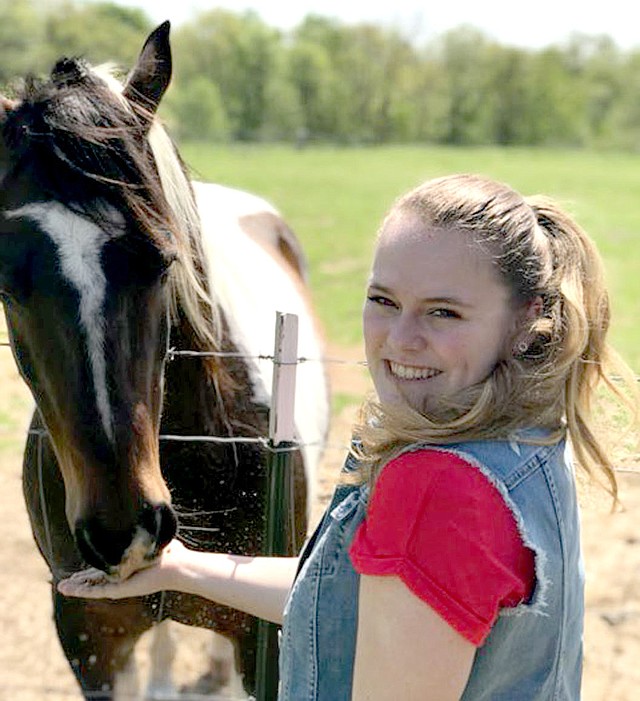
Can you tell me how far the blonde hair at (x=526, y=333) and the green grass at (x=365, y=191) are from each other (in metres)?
0.23

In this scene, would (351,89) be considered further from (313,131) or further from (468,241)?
(468,241)

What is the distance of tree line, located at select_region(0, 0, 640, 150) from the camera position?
57.2 metres

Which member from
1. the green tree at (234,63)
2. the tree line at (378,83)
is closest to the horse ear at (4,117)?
the tree line at (378,83)

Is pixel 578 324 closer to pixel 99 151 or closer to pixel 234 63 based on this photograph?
pixel 99 151

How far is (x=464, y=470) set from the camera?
3.86 feet

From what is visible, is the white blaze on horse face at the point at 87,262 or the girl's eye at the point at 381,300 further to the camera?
the white blaze on horse face at the point at 87,262

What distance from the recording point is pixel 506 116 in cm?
5922

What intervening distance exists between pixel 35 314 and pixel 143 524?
453mm

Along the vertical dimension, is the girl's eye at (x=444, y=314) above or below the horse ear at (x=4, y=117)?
below

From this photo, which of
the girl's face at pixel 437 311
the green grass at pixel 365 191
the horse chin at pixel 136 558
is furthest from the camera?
the green grass at pixel 365 191

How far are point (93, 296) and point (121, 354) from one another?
0.39 feet

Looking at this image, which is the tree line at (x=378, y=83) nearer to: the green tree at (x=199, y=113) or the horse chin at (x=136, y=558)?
the green tree at (x=199, y=113)

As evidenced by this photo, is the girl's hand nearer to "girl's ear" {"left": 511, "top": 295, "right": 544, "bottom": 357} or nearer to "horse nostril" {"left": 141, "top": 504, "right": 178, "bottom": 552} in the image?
"horse nostril" {"left": 141, "top": 504, "right": 178, "bottom": 552}

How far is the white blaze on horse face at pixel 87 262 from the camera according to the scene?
6.11 ft
